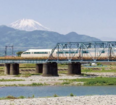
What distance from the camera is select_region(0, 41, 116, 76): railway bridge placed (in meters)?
106

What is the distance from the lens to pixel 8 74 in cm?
11388

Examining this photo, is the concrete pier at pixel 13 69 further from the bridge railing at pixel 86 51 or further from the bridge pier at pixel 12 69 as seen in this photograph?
the bridge railing at pixel 86 51

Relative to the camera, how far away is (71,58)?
109 meters

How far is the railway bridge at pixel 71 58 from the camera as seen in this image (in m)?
106

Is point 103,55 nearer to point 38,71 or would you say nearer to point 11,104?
point 38,71

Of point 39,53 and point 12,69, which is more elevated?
point 39,53

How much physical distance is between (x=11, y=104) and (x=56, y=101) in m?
5.32

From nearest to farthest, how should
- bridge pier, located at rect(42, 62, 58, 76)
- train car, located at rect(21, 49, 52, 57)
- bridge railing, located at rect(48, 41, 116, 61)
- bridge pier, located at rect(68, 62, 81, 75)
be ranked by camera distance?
1. bridge pier, located at rect(42, 62, 58, 76)
2. bridge railing, located at rect(48, 41, 116, 61)
3. bridge pier, located at rect(68, 62, 81, 75)
4. train car, located at rect(21, 49, 52, 57)

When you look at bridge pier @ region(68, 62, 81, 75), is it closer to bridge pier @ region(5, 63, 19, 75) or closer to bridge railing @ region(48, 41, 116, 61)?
bridge railing @ region(48, 41, 116, 61)

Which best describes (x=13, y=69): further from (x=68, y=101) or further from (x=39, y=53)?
(x=68, y=101)

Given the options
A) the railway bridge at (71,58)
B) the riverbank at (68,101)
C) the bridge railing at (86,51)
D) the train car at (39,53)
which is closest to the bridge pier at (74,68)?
the railway bridge at (71,58)

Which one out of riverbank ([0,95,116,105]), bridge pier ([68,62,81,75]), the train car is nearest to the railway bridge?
bridge pier ([68,62,81,75])

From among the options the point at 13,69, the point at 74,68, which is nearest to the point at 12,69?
the point at 13,69

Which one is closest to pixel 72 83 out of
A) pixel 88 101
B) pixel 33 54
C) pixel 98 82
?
pixel 98 82
